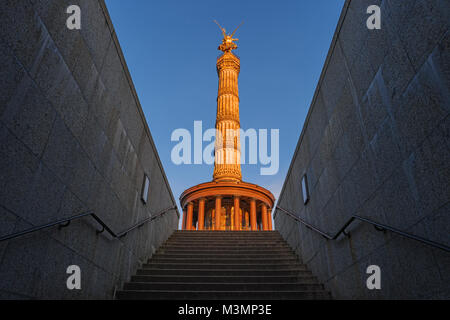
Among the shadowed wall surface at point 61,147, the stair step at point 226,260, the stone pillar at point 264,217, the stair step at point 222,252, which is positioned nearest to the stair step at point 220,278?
the shadowed wall surface at point 61,147

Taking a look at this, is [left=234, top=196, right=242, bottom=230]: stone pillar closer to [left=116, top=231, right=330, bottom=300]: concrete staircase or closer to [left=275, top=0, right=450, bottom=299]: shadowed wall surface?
[left=116, top=231, right=330, bottom=300]: concrete staircase

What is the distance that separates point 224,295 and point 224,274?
118 centimetres

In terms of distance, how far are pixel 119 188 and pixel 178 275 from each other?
2.28 meters

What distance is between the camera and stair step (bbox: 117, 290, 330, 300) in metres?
5.33

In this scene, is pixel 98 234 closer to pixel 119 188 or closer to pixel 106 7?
pixel 119 188

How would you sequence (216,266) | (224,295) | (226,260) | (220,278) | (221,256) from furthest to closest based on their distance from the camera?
(221,256) → (226,260) → (216,266) → (220,278) → (224,295)

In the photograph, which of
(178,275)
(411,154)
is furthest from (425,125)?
(178,275)

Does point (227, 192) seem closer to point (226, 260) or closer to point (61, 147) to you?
point (226, 260)

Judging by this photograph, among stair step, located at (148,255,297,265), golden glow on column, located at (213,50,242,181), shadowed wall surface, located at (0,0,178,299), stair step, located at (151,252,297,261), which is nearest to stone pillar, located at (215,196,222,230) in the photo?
golden glow on column, located at (213,50,242,181)

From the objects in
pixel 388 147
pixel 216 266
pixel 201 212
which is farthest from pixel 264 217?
pixel 388 147

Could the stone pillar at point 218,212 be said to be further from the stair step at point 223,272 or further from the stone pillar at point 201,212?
the stair step at point 223,272

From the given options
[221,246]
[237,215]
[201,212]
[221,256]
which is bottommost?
[221,256]

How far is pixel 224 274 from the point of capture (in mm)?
6566

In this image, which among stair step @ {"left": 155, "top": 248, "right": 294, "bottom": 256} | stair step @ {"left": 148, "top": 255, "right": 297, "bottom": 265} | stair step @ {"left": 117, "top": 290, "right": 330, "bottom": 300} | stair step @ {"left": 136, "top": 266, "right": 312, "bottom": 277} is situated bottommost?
stair step @ {"left": 117, "top": 290, "right": 330, "bottom": 300}
